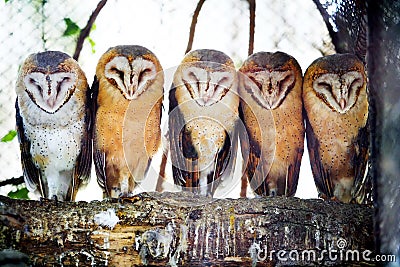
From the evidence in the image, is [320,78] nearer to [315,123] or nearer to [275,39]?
[315,123]

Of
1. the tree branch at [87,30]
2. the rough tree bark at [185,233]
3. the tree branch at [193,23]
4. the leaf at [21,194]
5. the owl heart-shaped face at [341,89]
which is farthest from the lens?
the tree branch at [193,23]

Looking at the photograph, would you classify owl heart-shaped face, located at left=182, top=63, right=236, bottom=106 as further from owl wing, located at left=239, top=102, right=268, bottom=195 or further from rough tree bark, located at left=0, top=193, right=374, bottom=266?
rough tree bark, located at left=0, top=193, right=374, bottom=266

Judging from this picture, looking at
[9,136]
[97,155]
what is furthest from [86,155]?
[9,136]

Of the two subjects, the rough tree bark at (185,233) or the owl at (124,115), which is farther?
the owl at (124,115)

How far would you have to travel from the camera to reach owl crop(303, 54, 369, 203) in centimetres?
282

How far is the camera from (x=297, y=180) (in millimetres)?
2955

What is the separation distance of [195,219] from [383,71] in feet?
2.74

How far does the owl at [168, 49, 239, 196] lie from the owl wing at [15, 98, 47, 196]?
1.98 feet

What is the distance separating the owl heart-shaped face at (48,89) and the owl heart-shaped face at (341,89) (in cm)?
110

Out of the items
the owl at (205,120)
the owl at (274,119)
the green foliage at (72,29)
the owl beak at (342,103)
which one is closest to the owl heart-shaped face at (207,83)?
the owl at (205,120)

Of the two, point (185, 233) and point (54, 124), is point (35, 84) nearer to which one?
point (54, 124)

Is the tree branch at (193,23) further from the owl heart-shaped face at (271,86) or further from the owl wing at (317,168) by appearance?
the owl wing at (317,168)

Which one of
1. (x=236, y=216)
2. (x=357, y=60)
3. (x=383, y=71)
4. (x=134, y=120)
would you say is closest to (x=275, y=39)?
(x=357, y=60)

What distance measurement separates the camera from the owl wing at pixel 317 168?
2.88 m
